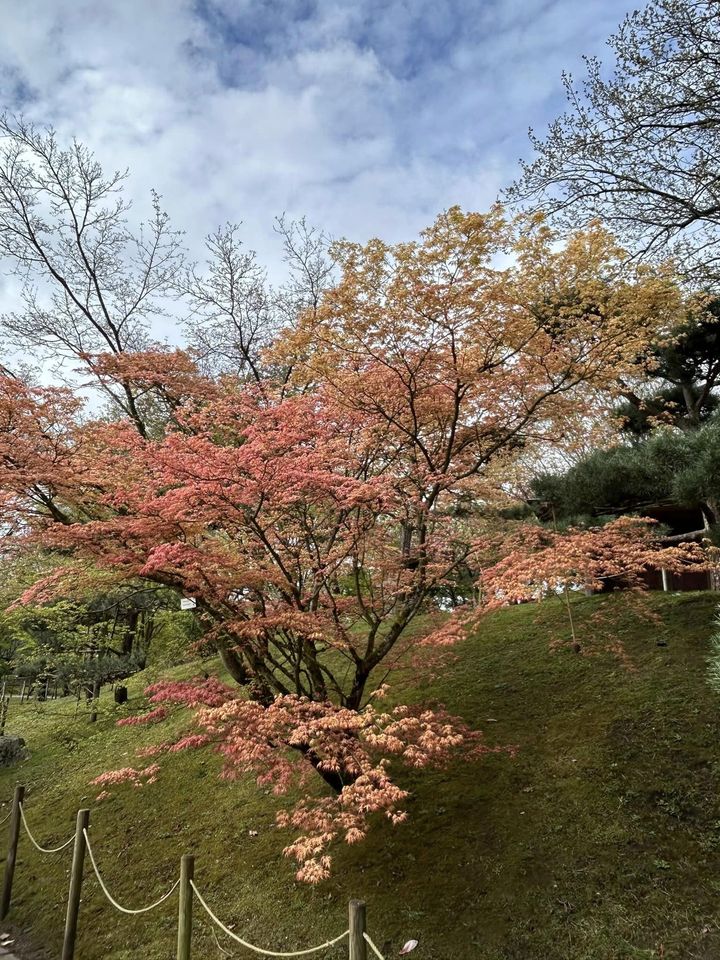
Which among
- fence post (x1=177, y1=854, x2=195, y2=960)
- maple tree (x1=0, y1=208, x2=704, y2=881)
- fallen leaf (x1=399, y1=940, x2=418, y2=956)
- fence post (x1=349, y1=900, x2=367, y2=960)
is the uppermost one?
maple tree (x1=0, y1=208, x2=704, y2=881)

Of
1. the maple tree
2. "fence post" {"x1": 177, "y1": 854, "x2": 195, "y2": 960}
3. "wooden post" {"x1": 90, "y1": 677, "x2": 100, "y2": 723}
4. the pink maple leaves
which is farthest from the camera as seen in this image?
"wooden post" {"x1": 90, "y1": 677, "x2": 100, "y2": 723}

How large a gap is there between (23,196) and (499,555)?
882cm

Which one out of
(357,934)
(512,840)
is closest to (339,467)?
(512,840)

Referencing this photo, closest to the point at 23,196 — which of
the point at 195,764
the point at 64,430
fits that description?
the point at 64,430

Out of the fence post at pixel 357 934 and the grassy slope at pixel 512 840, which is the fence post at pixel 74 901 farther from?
the fence post at pixel 357 934

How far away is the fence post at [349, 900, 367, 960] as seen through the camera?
2.57 metres

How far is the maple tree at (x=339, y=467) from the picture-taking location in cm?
426

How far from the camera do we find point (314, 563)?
5461 mm

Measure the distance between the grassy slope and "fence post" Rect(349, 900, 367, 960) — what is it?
57.8 inches

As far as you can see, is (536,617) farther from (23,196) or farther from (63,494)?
(23,196)

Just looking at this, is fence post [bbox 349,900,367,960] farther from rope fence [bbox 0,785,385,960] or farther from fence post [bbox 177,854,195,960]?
fence post [bbox 177,854,195,960]

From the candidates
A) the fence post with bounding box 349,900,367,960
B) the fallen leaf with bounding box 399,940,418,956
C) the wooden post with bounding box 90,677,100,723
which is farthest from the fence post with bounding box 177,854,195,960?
the wooden post with bounding box 90,677,100,723

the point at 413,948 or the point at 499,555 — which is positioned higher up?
the point at 499,555

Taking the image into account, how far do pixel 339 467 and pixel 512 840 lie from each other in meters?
3.55
